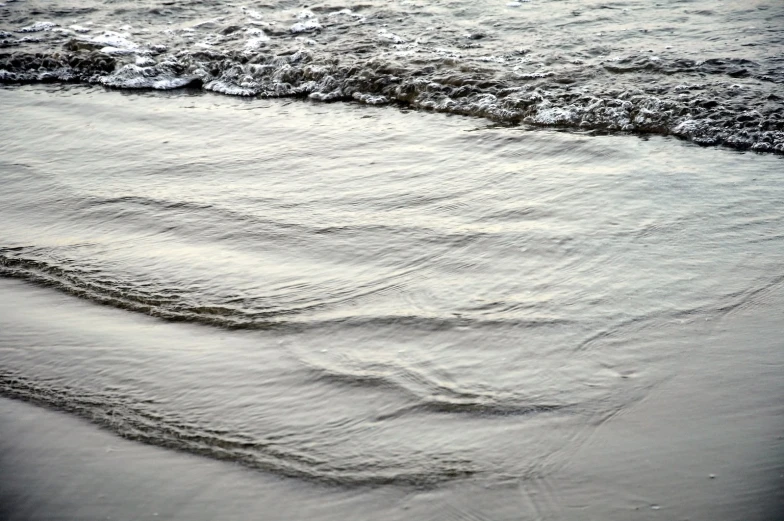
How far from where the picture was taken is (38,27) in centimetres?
833

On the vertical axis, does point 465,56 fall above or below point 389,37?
below

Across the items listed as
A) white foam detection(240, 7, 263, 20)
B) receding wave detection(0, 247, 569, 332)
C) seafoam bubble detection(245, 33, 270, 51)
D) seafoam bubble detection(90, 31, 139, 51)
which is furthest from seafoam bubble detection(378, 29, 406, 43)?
receding wave detection(0, 247, 569, 332)

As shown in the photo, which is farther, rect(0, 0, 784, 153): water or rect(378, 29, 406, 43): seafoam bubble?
rect(378, 29, 406, 43): seafoam bubble

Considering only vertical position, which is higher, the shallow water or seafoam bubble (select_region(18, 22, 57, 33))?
seafoam bubble (select_region(18, 22, 57, 33))

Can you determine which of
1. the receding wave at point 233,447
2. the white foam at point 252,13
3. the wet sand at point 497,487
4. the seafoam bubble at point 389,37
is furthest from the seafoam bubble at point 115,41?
the wet sand at point 497,487

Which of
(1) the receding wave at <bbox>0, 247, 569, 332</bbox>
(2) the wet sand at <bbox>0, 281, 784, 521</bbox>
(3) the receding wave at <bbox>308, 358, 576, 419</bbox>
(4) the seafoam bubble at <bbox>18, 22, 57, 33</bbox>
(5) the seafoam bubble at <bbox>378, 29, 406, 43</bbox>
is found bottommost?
(2) the wet sand at <bbox>0, 281, 784, 521</bbox>

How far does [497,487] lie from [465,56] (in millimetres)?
4928

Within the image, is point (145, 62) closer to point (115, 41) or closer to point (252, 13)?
point (115, 41)

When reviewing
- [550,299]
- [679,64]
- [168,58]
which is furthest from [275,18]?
[550,299]

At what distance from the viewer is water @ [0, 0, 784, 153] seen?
17.8 feet

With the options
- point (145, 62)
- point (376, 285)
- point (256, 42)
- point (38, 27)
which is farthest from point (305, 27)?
point (376, 285)

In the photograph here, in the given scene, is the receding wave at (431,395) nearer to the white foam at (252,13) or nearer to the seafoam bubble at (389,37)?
the seafoam bubble at (389,37)

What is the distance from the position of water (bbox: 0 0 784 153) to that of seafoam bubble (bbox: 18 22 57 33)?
23mm

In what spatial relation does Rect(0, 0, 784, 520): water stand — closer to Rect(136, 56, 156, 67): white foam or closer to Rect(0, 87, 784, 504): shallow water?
Rect(0, 87, 784, 504): shallow water
